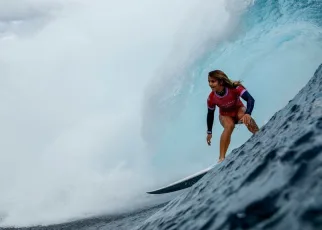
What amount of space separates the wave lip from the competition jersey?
4075 millimetres

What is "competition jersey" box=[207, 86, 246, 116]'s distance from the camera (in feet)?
24.5

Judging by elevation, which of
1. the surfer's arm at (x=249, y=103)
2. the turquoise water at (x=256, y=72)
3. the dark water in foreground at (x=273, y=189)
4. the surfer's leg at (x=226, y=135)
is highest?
the turquoise water at (x=256, y=72)

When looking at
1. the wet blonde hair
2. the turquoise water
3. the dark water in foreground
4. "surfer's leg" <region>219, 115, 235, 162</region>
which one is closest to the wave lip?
the dark water in foreground

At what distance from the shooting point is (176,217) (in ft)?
9.57

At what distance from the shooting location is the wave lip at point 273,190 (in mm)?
1791

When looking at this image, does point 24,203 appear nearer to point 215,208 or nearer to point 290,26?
point 290,26

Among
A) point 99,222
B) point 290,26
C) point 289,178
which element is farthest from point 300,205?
point 290,26

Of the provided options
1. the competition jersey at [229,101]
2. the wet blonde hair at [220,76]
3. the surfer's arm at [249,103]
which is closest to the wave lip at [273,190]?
the surfer's arm at [249,103]

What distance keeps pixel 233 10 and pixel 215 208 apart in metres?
19.9

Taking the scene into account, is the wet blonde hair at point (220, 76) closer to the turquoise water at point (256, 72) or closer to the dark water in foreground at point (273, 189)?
the dark water in foreground at point (273, 189)

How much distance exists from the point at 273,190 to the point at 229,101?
5.57 m

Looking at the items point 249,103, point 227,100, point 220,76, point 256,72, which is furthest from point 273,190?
point 256,72

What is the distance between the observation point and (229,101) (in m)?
7.51

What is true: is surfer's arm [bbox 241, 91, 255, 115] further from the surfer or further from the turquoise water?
the turquoise water
